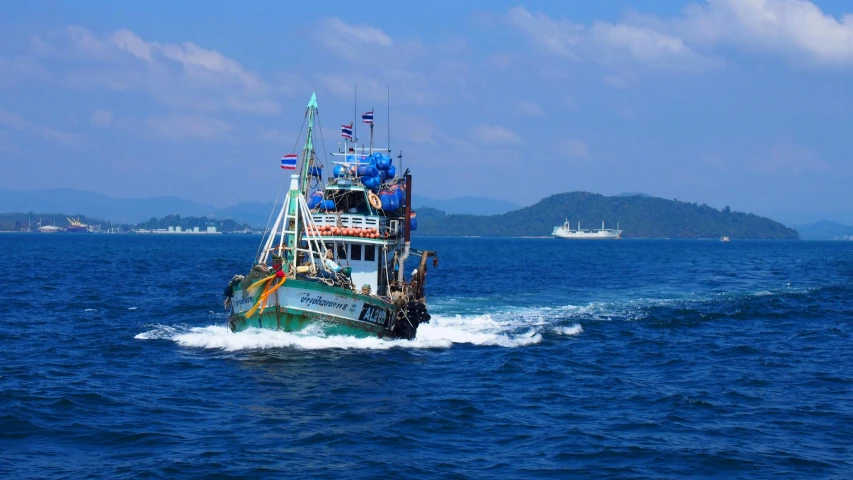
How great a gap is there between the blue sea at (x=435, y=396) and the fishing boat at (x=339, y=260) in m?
1.06

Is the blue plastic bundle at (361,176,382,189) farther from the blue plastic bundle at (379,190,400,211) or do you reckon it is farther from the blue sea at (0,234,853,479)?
the blue sea at (0,234,853,479)

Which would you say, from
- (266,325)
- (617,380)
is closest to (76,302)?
(266,325)


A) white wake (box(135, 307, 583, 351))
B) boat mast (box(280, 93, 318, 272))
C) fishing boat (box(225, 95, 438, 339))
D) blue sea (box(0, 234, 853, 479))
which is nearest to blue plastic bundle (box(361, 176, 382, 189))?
fishing boat (box(225, 95, 438, 339))

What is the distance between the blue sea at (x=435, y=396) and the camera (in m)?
22.1

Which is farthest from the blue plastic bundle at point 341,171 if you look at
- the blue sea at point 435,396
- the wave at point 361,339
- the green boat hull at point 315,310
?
the blue sea at point 435,396

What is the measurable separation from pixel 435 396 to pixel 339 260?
42.6ft

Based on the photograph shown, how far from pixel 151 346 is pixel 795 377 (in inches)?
1020

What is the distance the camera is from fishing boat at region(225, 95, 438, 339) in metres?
35.8

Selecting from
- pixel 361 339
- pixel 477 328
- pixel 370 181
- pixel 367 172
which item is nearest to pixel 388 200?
pixel 370 181

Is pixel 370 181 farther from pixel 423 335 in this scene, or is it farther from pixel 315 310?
pixel 315 310

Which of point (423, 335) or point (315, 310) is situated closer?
point (315, 310)

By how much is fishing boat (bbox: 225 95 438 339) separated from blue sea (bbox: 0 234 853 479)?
106 cm

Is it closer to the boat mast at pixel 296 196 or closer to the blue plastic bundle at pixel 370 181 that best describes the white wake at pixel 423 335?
the boat mast at pixel 296 196

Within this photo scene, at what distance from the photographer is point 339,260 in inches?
1606
